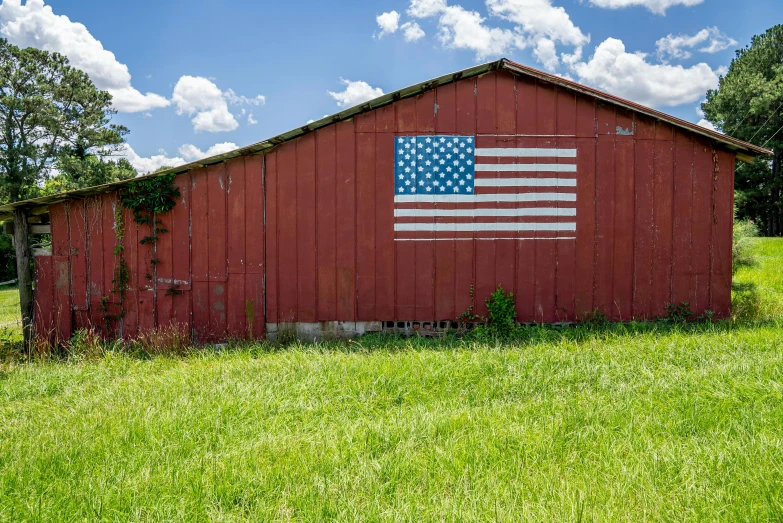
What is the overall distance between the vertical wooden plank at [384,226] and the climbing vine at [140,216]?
11.3ft

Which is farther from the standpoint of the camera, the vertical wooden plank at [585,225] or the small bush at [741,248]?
the small bush at [741,248]

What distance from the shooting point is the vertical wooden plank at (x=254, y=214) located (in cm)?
799

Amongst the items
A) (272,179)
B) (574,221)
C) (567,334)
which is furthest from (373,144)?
(567,334)

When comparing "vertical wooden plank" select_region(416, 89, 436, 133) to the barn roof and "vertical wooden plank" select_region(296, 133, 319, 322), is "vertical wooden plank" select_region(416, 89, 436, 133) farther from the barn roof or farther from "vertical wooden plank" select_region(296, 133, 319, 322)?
"vertical wooden plank" select_region(296, 133, 319, 322)

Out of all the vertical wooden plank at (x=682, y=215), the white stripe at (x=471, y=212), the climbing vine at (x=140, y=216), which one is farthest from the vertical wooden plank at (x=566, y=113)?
the climbing vine at (x=140, y=216)

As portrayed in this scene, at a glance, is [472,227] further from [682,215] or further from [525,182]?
[682,215]

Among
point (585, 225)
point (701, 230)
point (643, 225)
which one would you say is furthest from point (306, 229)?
point (701, 230)

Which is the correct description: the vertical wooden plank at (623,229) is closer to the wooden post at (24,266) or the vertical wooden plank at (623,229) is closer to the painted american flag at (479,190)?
the painted american flag at (479,190)

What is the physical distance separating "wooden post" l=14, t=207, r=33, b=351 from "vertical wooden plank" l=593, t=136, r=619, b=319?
9.90m

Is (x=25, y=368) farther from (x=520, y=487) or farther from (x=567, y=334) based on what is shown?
(x=567, y=334)

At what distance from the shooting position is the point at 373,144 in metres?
7.98

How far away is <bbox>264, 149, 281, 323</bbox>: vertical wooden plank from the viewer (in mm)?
7992

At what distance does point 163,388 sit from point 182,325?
122 inches

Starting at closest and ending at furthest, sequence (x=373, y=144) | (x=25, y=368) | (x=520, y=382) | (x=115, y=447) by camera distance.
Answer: (x=115, y=447) → (x=520, y=382) → (x=25, y=368) → (x=373, y=144)
